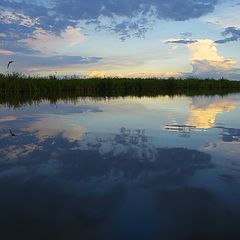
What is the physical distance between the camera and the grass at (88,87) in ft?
80.7

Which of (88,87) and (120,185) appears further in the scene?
(88,87)

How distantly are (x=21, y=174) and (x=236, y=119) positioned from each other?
7862 millimetres

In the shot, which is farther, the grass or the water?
the grass

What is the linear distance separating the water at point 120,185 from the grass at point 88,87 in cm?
1102

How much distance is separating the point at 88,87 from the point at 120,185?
29996 millimetres

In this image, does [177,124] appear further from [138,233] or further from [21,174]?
[138,233]

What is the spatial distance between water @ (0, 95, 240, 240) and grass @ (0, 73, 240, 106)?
1102 centimetres

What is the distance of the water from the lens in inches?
134

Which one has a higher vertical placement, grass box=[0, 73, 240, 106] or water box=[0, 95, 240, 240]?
water box=[0, 95, 240, 240]

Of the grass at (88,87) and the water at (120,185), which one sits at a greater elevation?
the water at (120,185)

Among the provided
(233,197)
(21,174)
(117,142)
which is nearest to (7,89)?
(117,142)

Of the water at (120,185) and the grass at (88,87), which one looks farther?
the grass at (88,87)

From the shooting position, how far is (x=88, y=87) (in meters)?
34.2

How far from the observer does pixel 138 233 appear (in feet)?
10.6
